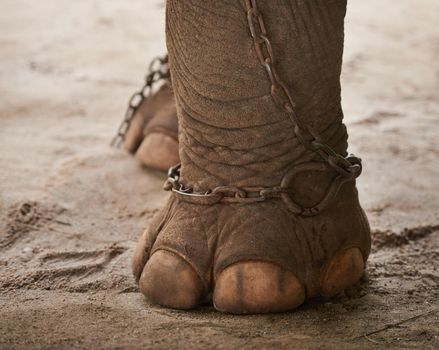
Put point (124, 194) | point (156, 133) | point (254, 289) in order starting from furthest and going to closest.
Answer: point (156, 133)
point (124, 194)
point (254, 289)

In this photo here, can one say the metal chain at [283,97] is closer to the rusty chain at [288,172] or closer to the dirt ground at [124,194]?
the rusty chain at [288,172]

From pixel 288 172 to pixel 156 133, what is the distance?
995 mm

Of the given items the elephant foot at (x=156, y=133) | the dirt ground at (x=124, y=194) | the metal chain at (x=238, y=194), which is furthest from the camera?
the elephant foot at (x=156, y=133)

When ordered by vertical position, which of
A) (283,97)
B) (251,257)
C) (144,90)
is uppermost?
(283,97)

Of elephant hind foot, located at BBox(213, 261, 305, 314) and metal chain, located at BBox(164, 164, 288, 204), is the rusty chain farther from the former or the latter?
elephant hind foot, located at BBox(213, 261, 305, 314)

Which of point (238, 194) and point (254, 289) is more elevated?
point (238, 194)

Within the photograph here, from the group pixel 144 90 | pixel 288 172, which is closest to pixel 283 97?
pixel 288 172

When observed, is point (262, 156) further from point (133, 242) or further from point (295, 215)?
point (133, 242)

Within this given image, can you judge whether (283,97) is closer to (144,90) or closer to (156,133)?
(156,133)

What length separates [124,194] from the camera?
2377 millimetres

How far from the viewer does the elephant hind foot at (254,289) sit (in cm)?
159

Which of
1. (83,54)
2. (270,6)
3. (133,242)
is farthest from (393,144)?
(83,54)

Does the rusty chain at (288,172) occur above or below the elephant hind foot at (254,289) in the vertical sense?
above

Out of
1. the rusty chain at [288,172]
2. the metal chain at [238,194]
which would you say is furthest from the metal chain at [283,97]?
the metal chain at [238,194]
